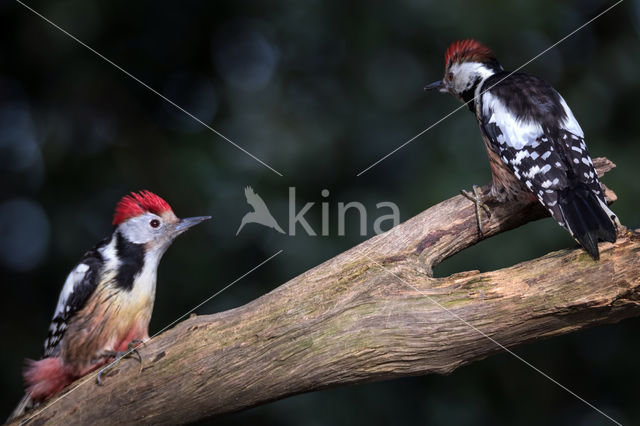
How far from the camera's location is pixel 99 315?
2293 millimetres

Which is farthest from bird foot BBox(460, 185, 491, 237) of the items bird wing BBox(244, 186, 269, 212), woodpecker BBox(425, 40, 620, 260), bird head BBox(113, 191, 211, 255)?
bird wing BBox(244, 186, 269, 212)

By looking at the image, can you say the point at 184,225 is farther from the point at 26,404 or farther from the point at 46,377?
the point at 26,404

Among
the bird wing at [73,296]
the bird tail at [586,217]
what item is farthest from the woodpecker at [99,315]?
the bird tail at [586,217]

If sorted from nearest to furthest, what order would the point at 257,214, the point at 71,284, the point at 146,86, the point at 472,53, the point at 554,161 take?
the point at 554,161
the point at 71,284
the point at 472,53
the point at 257,214
the point at 146,86

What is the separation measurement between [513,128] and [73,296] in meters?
1.76

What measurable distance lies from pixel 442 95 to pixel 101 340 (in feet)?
8.36

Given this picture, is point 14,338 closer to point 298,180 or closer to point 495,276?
point 298,180

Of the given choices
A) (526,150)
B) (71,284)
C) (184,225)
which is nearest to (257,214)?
(184,225)

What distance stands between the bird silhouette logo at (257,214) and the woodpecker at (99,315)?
1.20 m

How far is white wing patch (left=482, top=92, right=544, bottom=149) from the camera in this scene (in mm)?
2381

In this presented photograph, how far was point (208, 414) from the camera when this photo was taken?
2.05 m

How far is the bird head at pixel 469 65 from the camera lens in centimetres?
293

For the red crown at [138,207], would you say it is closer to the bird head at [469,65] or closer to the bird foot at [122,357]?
the bird foot at [122,357]

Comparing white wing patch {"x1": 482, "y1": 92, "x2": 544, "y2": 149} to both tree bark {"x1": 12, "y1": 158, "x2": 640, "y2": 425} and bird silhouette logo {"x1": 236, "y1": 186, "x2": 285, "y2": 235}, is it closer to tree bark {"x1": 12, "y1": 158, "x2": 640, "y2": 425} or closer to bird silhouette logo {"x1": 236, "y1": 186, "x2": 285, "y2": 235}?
tree bark {"x1": 12, "y1": 158, "x2": 640, "y2": 425}
